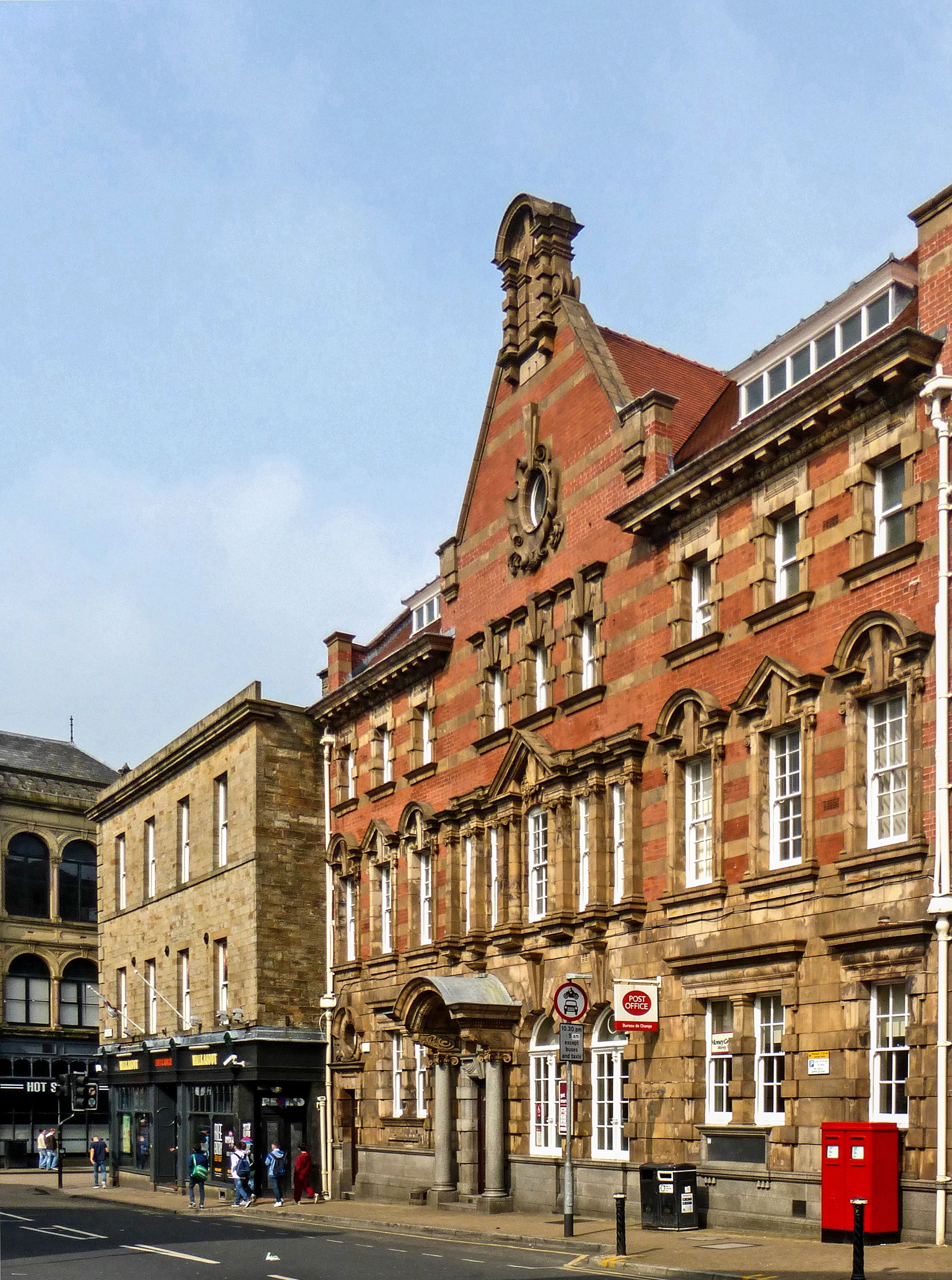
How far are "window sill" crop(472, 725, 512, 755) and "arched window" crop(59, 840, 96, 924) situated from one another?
4029 centimetres

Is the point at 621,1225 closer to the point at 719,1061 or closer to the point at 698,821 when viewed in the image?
the point at 719,1061

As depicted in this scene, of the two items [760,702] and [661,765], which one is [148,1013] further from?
[760,702]

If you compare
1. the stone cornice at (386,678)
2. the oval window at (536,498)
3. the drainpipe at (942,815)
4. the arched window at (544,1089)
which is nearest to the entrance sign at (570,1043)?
the drainpipe at (942,815)

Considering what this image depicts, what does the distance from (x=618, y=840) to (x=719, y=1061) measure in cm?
462

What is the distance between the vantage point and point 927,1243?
64.0 feet

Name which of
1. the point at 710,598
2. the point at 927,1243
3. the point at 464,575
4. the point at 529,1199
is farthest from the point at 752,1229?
the point at 464,575

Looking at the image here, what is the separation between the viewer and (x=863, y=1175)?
19.8m

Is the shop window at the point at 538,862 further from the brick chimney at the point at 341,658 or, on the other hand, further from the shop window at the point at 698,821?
the brick chimney at the point at 341,658

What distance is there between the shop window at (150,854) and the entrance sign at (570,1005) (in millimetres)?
29434

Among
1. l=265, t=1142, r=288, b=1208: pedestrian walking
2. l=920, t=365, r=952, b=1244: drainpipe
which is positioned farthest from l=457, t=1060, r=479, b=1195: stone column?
l=920, t=365, r=952, b=1244: drainpipe

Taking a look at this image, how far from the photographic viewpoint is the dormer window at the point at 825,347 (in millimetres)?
24453

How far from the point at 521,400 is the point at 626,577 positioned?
6259 millimetres

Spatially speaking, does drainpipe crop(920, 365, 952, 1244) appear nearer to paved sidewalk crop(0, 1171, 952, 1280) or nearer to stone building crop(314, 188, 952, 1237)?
stone building crop(314, 188, 952, 1237)

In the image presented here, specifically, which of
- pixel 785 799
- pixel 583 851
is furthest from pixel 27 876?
pixel 785 799
